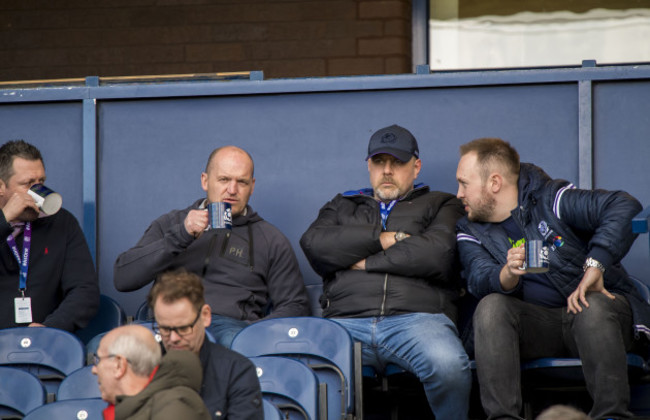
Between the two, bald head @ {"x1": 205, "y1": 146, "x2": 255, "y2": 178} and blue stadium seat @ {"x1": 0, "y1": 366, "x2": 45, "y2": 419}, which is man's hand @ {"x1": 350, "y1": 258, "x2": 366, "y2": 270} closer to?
bald head @ {"x1": 205, "y1": 146, "x2": 255, "y2": 178}

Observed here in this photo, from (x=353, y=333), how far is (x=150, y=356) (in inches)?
54.1

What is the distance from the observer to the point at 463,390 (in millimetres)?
4141

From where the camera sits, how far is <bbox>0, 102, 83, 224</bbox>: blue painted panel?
5648mm

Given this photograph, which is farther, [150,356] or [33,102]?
[33,102]

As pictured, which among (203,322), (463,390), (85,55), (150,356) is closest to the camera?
(150,356)

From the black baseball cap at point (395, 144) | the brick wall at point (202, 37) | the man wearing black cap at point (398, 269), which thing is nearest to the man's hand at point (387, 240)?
the man wearing black cap at point (398, 269)

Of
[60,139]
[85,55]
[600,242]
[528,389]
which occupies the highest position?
[85,55]

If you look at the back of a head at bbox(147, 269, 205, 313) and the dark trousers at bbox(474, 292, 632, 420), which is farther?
the dark trousers at bbox(474, 292, 632, 420)

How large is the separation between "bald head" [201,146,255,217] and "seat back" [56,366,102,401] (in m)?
1.28

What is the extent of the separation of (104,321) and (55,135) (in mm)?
1218

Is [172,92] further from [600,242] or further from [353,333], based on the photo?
[600,242]

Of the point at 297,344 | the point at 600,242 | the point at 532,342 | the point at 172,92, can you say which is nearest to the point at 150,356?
the point at 297,344

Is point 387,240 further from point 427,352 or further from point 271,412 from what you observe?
point 271,412

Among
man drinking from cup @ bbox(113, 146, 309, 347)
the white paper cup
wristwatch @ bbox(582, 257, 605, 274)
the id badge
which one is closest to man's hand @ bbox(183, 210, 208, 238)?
man drinking from cup @ bbox(113, 146, 309, 347)
